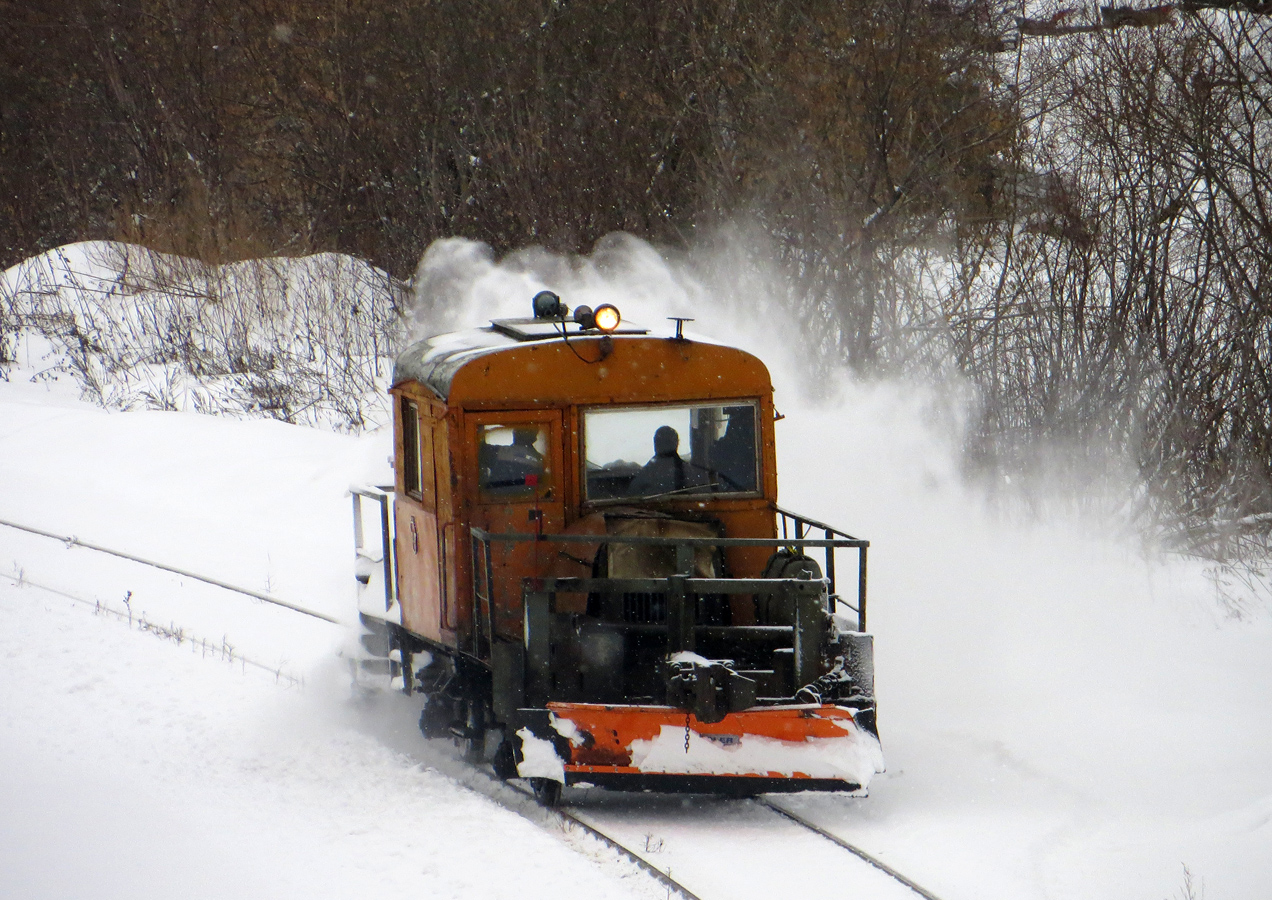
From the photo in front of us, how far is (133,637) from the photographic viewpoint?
390 inches

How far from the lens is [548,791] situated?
6625 millimetres

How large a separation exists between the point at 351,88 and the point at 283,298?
5731mm

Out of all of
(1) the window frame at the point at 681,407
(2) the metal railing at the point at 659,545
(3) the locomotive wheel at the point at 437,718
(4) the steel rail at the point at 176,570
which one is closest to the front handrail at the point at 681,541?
(2) the metal railing at the point at 659,545

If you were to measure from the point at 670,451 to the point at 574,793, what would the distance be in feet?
6.77

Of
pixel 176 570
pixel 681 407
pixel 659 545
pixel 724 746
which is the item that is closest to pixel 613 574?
pixel 659 545

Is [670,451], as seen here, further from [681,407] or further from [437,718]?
[437,718]

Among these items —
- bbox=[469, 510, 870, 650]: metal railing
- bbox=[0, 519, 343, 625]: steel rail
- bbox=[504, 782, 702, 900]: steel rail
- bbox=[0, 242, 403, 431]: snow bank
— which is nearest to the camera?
bbox=[504, 782, 702, 900]: steel rail

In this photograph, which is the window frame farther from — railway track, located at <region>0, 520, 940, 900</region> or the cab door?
railway track, located at <region>0, 520, 940, 900</region>

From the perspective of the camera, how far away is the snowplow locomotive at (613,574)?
20.7 ft

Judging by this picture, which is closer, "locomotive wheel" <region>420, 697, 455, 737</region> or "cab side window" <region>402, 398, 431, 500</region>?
"locomotive wheel" <region>420, 697, 455, 737</region>

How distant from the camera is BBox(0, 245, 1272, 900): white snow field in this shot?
223 inches

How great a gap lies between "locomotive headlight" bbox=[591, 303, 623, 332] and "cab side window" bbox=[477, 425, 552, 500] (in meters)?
0.73

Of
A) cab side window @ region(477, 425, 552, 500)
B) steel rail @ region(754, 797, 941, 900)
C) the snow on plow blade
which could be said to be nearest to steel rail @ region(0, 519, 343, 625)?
cab side window @ region(477, 425, 552, 500)

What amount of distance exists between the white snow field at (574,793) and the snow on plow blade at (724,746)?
0.31 m
